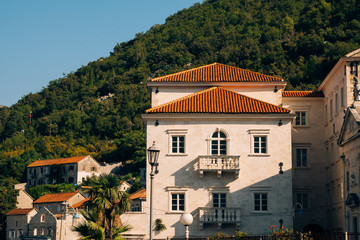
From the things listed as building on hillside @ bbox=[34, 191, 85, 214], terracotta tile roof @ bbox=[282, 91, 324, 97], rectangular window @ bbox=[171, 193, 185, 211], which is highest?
terracotta tile roof @ bbox=[282, 91, 324, 97]

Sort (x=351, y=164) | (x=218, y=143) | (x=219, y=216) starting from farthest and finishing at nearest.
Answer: (x=218, y=143) → (x=219, y=216) → (x=351, y=164)

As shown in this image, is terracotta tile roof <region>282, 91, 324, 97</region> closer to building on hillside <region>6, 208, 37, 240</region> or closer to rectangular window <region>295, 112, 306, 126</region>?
rectangular window <region>295, 112, 306, 126</region>

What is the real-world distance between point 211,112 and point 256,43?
Result: 116411 mm

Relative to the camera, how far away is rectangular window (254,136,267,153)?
47000mm

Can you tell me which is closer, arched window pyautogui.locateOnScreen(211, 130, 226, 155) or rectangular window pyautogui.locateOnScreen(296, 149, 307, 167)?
arched window pyautogui.locateOnScreen(211, 130, 226, 155)

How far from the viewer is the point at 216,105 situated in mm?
48000

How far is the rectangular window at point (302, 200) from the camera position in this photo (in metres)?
53.1

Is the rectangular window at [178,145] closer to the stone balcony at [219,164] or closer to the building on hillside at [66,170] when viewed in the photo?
the stone balcony at [219,164]

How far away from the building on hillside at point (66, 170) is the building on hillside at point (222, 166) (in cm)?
8731

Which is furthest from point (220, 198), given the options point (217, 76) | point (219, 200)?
point (217, 76)

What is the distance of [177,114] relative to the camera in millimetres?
46844

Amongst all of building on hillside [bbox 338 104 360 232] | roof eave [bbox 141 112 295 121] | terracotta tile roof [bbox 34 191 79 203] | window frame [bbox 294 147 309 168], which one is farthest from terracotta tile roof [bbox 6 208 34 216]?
building on hillside [bbox 338 104 360 232]

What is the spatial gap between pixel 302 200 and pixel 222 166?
11.1 m

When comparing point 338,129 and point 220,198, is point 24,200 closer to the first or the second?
point 220,198
